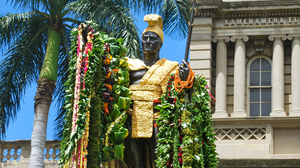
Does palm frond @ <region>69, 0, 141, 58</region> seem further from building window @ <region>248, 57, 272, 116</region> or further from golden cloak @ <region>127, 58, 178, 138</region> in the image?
golden cloak @ <region>127, 58, 178, 138</region>

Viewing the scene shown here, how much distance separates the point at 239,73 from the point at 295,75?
2.04 m

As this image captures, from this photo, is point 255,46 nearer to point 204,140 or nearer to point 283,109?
point 283,109

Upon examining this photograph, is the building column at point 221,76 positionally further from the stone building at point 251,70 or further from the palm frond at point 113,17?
the palm frond at point 113,17

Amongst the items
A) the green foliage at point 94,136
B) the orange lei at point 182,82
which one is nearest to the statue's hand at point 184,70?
the orange lei at point 182,82

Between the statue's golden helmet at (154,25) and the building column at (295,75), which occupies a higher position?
the building column at (295,75)

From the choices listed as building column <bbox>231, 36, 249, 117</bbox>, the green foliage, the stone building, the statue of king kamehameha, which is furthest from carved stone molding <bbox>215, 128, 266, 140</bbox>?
the green foliage

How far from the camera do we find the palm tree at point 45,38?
1992 cm

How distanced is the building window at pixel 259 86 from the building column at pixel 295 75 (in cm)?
96

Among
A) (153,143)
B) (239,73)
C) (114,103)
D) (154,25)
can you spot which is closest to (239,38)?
(239,73)

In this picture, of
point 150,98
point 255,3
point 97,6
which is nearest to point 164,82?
point 150,98

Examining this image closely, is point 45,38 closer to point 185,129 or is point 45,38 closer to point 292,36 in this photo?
point 292,36

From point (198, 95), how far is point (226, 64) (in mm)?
17470

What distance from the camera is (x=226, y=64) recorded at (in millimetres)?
27062

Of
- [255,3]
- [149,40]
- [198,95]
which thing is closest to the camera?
[198,95]
